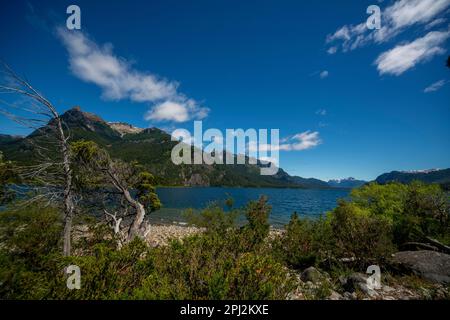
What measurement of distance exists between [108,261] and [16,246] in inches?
206

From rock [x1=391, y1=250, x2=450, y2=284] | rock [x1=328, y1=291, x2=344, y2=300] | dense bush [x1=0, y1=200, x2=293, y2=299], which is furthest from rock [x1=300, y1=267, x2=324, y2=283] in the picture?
dense bush [x1=0, y1=200, x2=293, y2=299]

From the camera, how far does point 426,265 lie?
907 cm

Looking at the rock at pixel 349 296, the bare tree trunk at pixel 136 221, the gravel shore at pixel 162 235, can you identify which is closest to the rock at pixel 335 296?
the rock at pixel 349 296

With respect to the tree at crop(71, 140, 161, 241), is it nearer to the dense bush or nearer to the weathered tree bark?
the weathered tree bark

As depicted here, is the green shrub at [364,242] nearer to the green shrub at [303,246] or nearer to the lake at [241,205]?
the green shrub at [303,246]

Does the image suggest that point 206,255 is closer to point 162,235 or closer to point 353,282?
point 353,282

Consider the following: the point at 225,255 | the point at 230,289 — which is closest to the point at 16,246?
the point at 225,255

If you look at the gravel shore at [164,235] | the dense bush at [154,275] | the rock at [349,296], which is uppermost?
the dense bush at [154,275]

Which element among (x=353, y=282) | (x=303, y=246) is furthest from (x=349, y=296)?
(x=303, y=246)

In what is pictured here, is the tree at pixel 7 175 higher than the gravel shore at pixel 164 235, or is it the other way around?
the tree at pixel 7 175

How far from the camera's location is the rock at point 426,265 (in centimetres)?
859

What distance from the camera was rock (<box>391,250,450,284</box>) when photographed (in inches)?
338

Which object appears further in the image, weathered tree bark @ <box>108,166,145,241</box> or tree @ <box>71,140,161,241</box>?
weathered tree bark @ <box>108,166,145,241</box>
